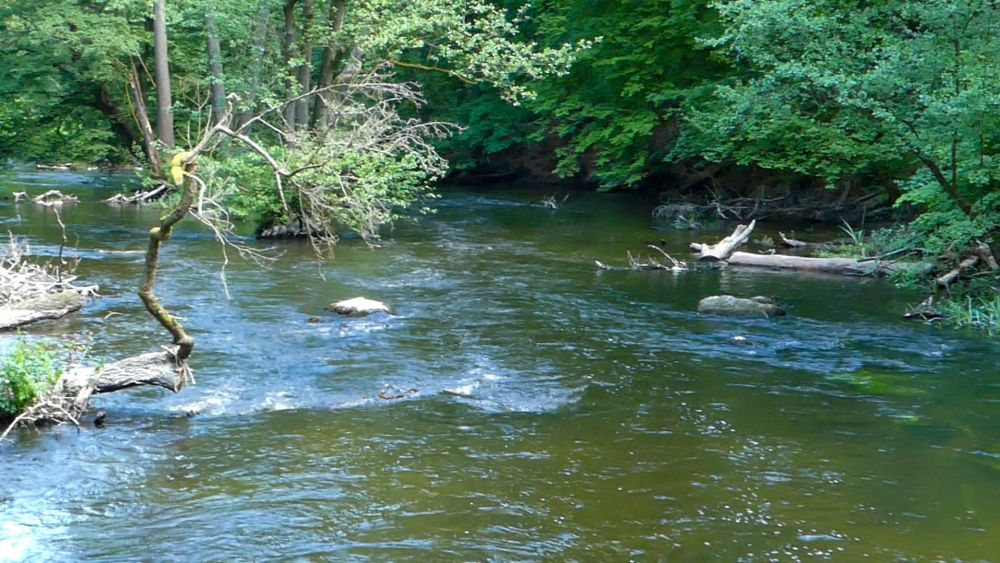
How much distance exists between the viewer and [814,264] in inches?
831

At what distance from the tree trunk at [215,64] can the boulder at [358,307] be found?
12241 mm

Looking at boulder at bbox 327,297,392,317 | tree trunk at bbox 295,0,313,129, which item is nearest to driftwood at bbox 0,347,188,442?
boulder at bbox 327,297,392,317

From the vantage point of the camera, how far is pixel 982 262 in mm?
17859

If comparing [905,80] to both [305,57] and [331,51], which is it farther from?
[305,57]

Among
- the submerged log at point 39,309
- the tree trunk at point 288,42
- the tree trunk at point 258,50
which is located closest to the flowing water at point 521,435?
the submerged log at point 39,309

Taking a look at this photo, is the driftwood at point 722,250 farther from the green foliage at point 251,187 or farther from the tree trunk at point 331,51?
the tree trunk at point 331,51

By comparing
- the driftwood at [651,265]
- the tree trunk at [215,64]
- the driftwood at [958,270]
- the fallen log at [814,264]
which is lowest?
the driftwood at [651,265]

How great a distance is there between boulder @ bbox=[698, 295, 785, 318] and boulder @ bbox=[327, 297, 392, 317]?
17.0 feet

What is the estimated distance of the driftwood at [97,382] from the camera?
10258 mm

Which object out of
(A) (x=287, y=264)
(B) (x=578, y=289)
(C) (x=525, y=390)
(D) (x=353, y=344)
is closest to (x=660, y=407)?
(C) (x=525, y=390)

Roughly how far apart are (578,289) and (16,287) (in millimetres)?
9415

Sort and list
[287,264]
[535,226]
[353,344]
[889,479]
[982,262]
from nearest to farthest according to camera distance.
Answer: [889,479] → [353,344] → [982,262] → [287,264] → [535,226]

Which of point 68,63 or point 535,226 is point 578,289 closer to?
point 535,226

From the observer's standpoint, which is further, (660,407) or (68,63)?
(68,63)
